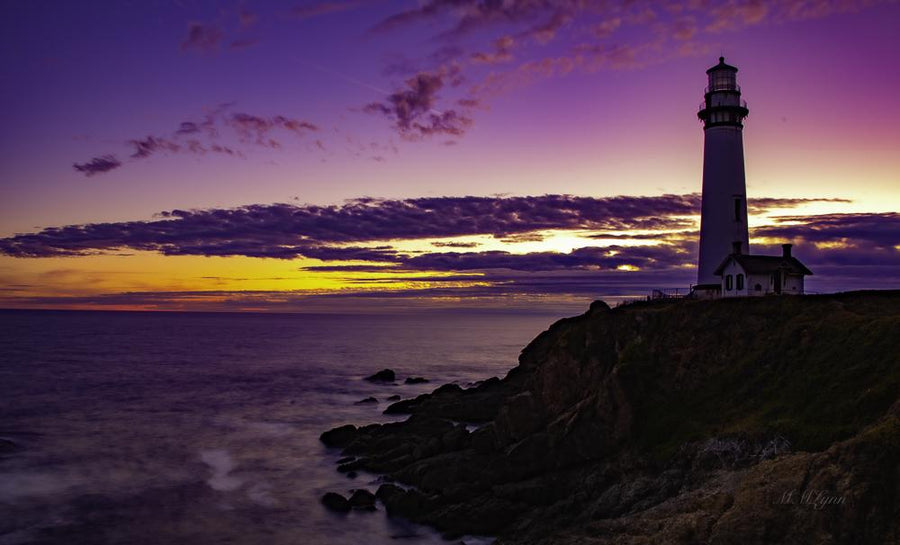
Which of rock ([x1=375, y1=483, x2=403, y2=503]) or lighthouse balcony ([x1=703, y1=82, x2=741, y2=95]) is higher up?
lighthouse balcony ([x1=703, y1=82, x2=741, y2=95])

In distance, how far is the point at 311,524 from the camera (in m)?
32.2

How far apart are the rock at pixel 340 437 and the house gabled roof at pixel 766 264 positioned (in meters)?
29.0

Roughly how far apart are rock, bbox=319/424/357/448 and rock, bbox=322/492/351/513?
1267cm

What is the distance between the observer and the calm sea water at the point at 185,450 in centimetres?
3198

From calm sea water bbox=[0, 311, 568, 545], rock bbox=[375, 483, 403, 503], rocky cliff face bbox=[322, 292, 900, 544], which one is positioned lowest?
calm sea water bbox=[0, 311, 568, 545]

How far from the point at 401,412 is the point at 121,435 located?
22.8 meters

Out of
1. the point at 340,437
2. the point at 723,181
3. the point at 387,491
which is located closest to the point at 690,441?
the point at 387,491

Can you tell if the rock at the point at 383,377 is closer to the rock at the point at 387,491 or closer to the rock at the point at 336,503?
the rock at the point at 336,503

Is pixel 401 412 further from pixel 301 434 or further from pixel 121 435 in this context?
pixel 121 435

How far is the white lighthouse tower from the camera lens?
4553cm

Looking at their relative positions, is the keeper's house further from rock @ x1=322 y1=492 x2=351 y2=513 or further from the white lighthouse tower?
rock @ x1=322 y1=492 x2=351 y2=513

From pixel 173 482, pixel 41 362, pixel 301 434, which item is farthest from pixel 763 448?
pixel 41 362

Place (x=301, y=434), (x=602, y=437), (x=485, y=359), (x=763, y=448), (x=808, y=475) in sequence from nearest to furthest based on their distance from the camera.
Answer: (x=808, y=475) → (x=763, y=448) → (x=602, y=437) → (x=301, y=434) → (x=485, y=359)

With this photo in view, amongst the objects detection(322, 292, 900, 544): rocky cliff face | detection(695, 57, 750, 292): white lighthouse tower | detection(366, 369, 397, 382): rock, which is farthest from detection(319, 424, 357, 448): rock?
detection(366, 369, 397, 382): rock
